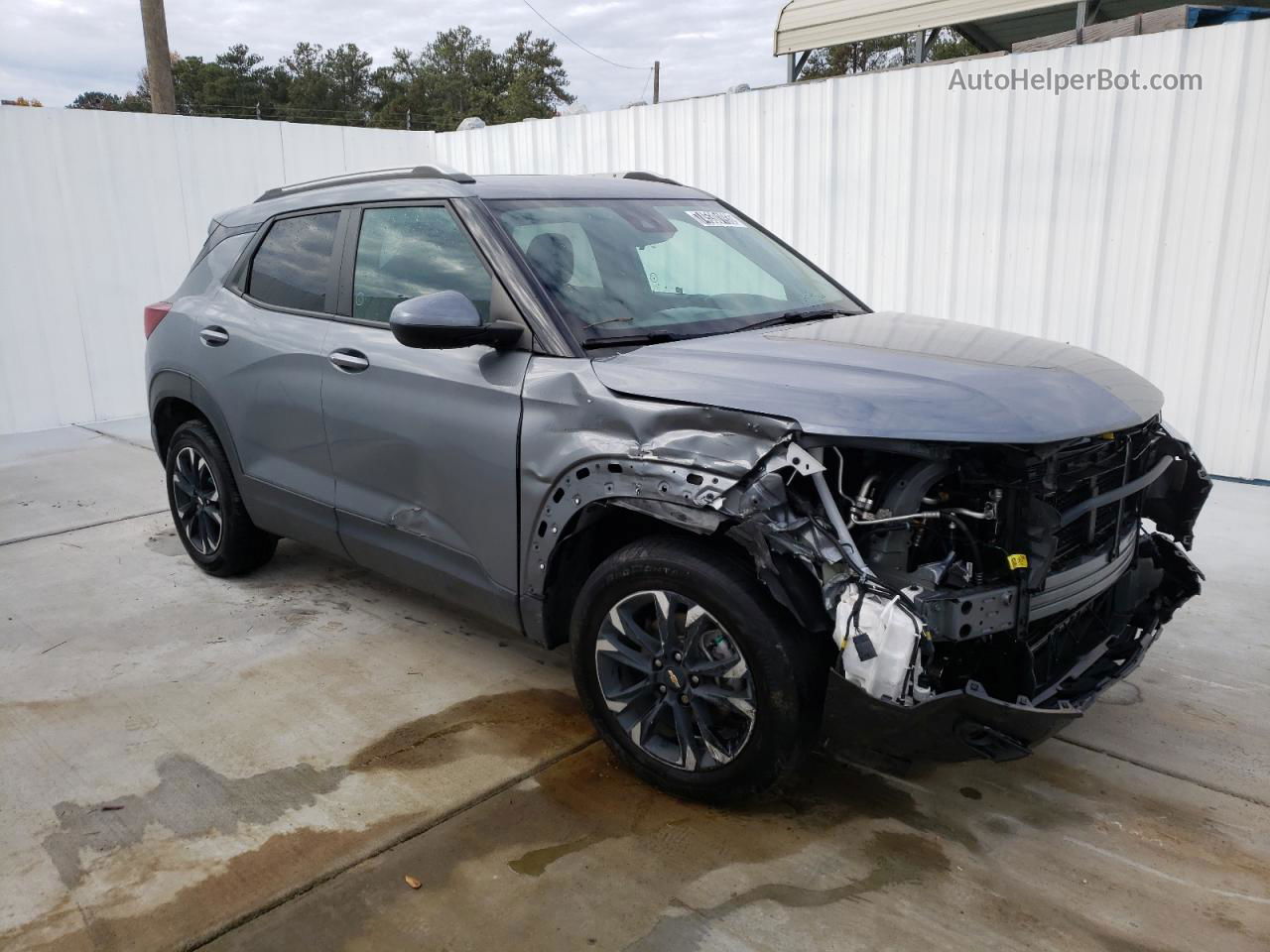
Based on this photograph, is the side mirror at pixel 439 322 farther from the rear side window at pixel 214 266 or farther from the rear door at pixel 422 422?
the rear side window at pixel 214 266

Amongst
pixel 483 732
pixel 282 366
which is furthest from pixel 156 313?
pixel 483 732

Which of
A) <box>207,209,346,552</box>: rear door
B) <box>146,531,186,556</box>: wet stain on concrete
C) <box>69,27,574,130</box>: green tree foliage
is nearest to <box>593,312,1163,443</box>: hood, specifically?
<box>207,209,346,552</box>: rear door

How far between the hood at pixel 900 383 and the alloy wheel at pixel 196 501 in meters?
2.68

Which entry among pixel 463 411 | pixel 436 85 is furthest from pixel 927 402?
pixel 436 85

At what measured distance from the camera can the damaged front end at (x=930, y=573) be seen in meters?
2.39

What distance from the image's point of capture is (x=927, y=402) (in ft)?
8.28

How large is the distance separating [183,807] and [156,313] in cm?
292

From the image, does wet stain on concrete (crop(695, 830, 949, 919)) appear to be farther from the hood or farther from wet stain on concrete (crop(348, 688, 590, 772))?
the hood

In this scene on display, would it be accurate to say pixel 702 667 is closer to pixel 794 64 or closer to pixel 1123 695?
pixel 1123 695

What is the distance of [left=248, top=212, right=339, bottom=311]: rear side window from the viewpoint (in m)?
4.04

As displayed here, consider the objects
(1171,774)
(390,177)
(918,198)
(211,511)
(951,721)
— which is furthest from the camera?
(918,198)

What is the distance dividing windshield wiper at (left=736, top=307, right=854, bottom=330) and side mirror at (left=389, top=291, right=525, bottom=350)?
932 millimetres

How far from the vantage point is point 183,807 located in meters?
3.00

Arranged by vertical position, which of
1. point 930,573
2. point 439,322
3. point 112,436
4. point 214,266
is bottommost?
point 112,436
